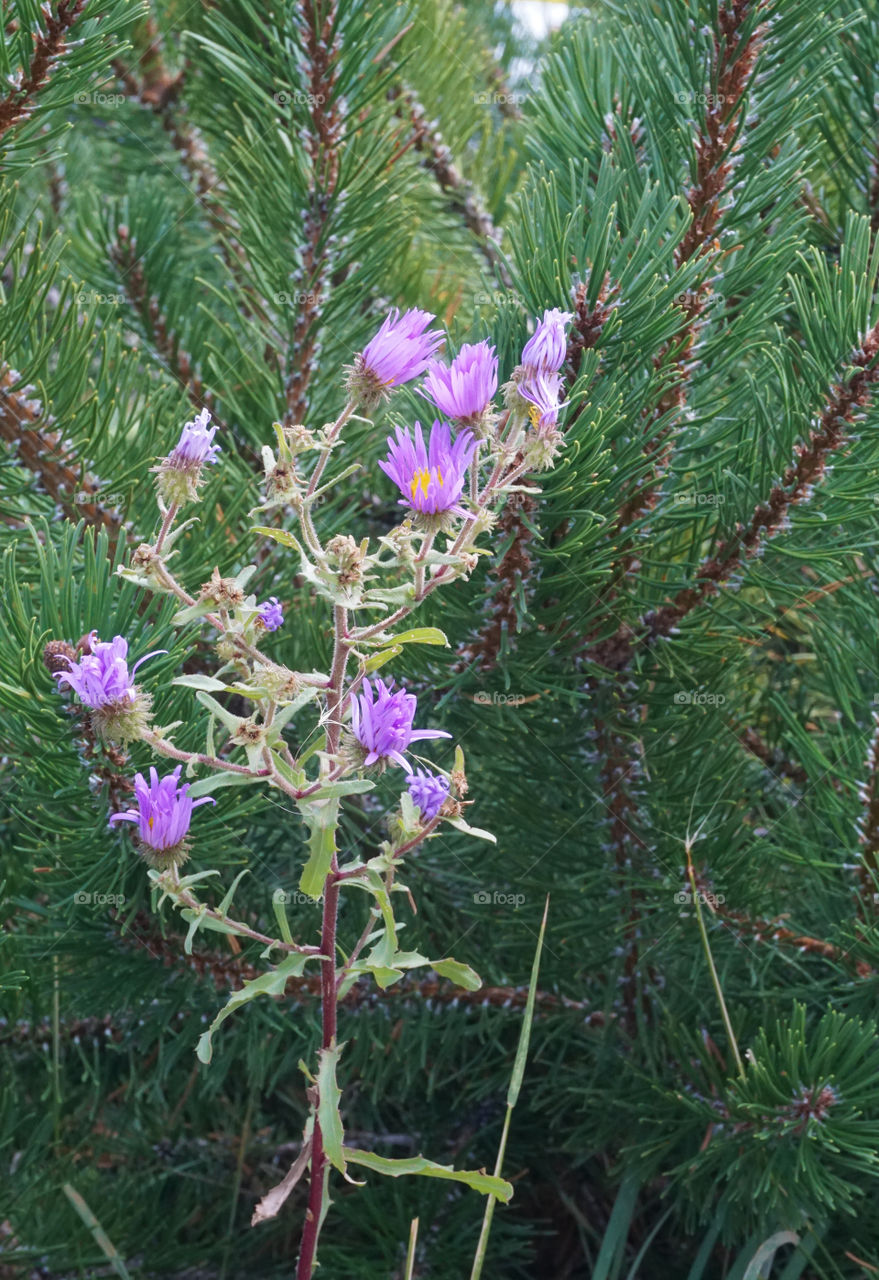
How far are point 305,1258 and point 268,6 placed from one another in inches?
35.9

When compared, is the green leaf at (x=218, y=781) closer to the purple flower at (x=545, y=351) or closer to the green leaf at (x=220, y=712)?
the green leaf at (x=220, y=712)

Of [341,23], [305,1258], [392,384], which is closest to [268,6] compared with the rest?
[341,23]

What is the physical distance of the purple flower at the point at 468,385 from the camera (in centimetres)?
57

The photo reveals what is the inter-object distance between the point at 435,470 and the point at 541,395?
7 centimetres

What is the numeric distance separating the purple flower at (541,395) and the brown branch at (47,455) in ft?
1.18

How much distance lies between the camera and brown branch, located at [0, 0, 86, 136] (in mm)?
728

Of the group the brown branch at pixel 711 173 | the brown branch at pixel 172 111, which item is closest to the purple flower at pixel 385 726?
the brown branch at pixel 711 173

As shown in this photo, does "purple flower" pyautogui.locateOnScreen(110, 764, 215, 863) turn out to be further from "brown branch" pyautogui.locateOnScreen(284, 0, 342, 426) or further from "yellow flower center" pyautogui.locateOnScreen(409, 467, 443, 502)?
"brown branch" pyautogui.locateOnScreen(284, 0, 342, 426)

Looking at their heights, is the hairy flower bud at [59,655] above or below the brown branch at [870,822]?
above

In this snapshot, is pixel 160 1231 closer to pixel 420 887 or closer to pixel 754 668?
pixel 420 887

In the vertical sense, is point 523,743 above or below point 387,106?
below

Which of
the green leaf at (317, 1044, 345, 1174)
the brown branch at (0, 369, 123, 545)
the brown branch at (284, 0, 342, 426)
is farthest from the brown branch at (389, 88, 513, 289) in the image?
the green leaf at (317, 1044, 345, 1174)

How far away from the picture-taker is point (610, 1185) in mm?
983

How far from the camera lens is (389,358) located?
0.58 metres
